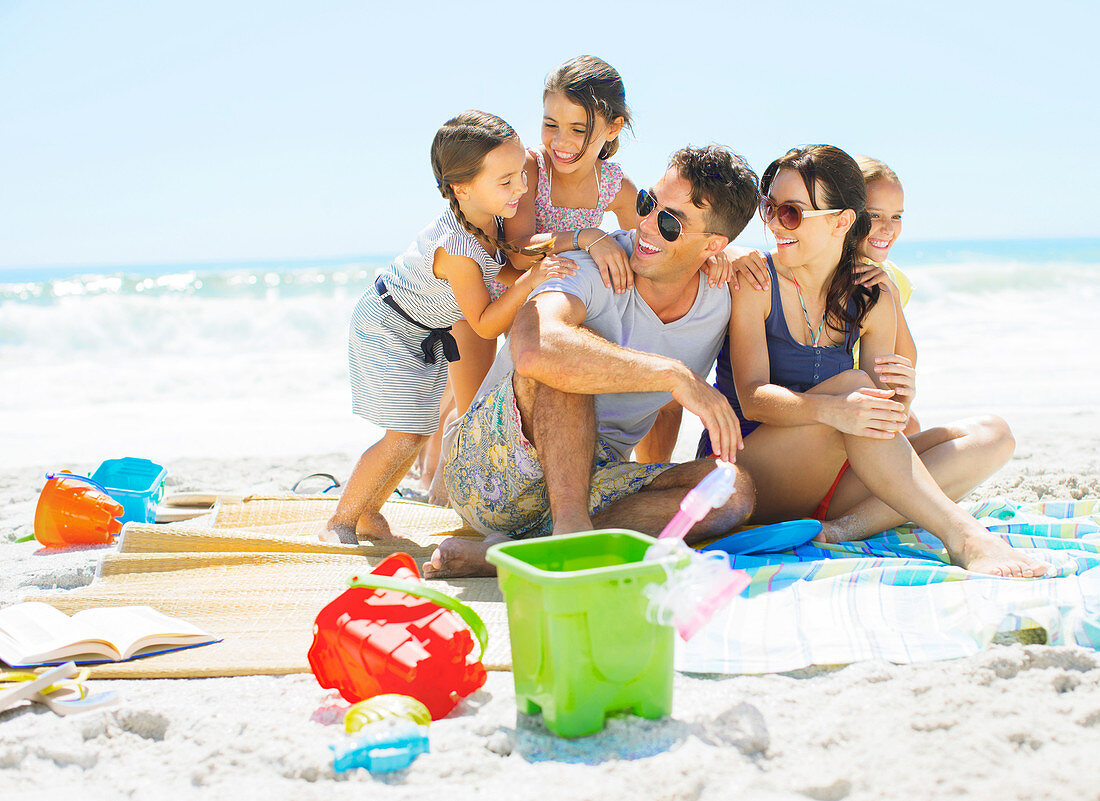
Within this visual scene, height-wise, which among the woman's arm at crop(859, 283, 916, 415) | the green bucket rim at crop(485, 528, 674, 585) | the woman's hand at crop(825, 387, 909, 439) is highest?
the woman's arm at crop(859, 283, 916, 415)

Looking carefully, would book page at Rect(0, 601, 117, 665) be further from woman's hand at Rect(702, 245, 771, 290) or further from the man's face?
woman's hand at Rect(702, 245, 771, 290)

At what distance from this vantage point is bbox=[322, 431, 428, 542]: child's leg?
3486 millimetres

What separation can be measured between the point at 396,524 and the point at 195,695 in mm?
1695

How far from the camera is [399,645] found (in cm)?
190

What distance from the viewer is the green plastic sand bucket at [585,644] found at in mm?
1664

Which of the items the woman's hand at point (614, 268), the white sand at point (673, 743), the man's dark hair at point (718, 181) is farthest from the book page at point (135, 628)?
the man's dark hair at point (718, 181)

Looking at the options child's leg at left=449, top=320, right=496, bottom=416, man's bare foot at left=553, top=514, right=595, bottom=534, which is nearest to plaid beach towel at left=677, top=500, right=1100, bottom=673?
man's bare foot at left=553, top=514, right=595, bottom=534

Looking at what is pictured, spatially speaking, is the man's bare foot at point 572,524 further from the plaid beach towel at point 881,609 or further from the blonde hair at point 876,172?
the blonde hair at point 876,172

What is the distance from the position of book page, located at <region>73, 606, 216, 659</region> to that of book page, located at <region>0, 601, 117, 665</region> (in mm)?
30

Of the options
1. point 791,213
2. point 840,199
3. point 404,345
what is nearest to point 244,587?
point 404,345

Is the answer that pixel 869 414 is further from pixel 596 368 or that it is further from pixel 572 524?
pixel 572 524

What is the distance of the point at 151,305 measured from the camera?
45.9 ft

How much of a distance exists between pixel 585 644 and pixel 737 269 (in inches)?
74.2

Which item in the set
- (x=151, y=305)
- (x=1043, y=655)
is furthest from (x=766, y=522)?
(x=151, y=305)
